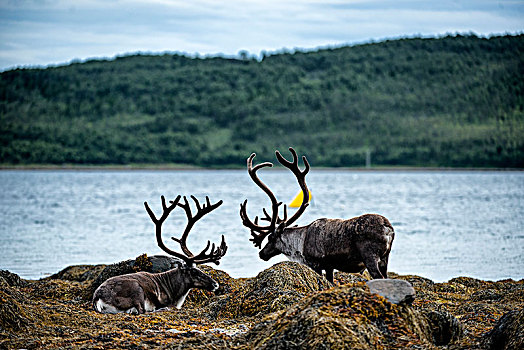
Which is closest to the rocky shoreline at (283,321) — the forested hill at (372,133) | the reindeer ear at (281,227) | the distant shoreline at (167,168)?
the reindeer ear at (281,227)

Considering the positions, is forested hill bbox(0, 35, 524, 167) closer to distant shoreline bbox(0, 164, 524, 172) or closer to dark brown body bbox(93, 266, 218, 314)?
distant shoreline bbox(0, 164, 524, 172)

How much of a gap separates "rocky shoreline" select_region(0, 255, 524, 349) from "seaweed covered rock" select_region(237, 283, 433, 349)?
0.01 metres

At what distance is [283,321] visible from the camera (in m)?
7.73

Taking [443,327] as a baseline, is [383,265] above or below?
above

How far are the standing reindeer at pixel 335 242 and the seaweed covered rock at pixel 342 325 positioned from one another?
4402 mm

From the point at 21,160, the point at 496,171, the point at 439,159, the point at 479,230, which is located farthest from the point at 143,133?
the point at 479,230

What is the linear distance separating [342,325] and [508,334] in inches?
80.0

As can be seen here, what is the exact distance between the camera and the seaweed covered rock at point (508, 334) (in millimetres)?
7715

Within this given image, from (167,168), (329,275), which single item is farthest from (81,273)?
(167,168)

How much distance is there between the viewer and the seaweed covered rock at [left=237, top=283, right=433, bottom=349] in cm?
734

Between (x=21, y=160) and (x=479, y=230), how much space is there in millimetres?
158627

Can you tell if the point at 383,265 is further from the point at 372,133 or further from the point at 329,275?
the point at 372,133

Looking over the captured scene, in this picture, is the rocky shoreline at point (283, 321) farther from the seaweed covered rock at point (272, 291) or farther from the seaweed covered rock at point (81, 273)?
the seaweed covered rock at point (81, 273)

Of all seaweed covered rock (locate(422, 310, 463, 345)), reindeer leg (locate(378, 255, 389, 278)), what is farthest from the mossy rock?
reindeer leg (locate(378, 255, 389, 278))
